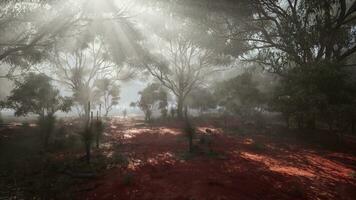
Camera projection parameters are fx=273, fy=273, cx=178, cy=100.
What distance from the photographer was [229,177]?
9320 mm

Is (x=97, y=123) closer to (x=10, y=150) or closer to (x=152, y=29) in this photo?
(x=10, y=150)

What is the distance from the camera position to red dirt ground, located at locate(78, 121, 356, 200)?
7961mm

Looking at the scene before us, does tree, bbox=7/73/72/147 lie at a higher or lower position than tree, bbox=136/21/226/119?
lower

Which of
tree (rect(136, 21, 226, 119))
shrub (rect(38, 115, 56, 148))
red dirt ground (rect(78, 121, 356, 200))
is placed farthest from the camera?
tree (rect(136, 21, 226, 119))

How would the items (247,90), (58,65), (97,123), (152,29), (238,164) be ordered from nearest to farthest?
(238,164) → (97,123) → (152,29) → (247,90) → (58,65)

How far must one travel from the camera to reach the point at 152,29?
27.5 metres

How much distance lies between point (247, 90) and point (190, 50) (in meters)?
9.67

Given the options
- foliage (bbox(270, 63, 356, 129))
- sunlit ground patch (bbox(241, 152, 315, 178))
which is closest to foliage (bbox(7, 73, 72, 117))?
sunlit ground patch (bbox(241, 152, 315, 178))

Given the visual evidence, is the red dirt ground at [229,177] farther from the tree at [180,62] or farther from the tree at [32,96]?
the tree at [180,62]

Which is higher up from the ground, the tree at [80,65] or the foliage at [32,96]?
the tree at [80,65]

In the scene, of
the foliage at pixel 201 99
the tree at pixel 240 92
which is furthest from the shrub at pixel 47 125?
the foliage at pixel 201 99

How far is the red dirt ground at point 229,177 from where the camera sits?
7.96 metres

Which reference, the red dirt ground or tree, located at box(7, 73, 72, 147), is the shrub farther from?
tree, located at box(7, 73, 72, 147)

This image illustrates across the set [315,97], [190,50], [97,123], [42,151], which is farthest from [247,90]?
[42,151]
